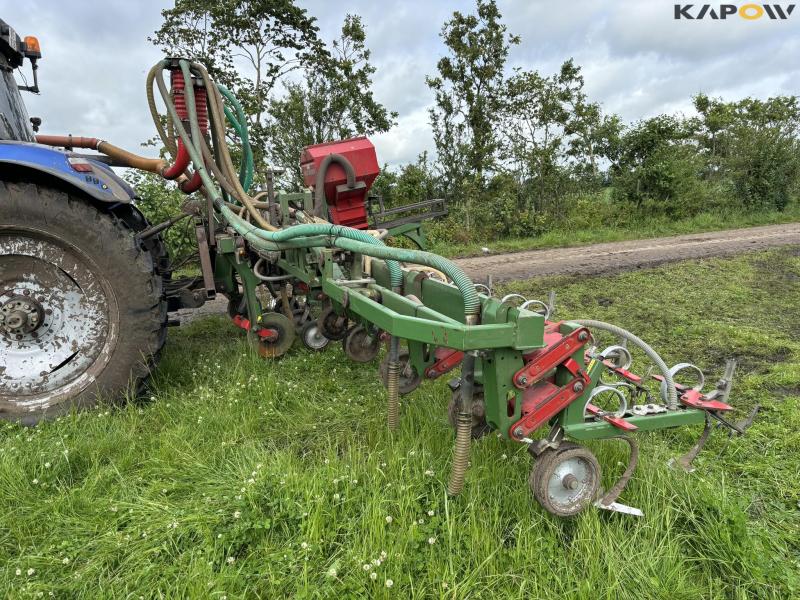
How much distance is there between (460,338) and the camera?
1763 millimetres

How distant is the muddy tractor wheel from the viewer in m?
2.84

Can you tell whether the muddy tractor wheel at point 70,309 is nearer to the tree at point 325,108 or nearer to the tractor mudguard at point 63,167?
the tractor mudguard at point 63,167

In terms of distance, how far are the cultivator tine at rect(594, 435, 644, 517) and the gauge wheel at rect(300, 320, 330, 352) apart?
2.37 meters

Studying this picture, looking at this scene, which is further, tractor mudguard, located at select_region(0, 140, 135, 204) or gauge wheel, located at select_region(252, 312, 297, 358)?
gauge wheel, located at select_region(252, 312, 297, 358)

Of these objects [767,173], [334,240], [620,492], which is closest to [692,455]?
[620,492]

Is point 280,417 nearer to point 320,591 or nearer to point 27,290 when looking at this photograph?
point 320,591

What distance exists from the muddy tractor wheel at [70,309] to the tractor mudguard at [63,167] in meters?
0.10

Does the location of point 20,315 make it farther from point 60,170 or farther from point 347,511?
point 347,511

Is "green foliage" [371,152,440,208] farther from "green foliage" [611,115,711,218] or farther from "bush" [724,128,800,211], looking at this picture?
"bush" [724,128,800,211]

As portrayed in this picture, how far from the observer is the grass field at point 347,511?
5.95 ft

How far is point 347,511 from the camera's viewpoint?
2.06 m

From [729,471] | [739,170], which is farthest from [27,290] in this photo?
[739,170]

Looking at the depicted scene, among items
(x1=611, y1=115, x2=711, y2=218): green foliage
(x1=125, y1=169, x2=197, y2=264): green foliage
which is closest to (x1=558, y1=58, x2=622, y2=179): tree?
(x1=611, y1=115, x2=711, y2=218): green foliage

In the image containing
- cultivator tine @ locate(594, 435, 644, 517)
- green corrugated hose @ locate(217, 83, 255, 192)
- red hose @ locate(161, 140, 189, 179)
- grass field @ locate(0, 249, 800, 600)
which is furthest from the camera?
green corrugated hose @ locate(217, 83, 255, 192)
